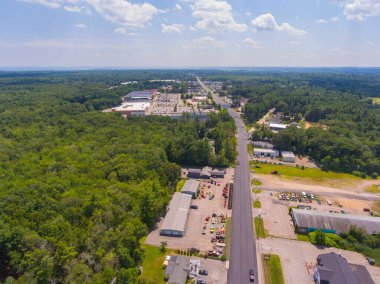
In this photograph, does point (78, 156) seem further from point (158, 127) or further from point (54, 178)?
point (158, 127)

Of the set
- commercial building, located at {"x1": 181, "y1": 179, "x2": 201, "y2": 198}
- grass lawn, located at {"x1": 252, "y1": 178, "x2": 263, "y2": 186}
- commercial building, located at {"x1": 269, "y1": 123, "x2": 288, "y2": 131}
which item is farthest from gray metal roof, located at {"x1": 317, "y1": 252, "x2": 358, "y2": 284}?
commercial building, located at {"x1": 269, "y1": 123, "x2": 288, "y2": 131}

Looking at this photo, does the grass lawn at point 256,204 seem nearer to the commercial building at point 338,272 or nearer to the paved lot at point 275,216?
the paved lot at point 275,216

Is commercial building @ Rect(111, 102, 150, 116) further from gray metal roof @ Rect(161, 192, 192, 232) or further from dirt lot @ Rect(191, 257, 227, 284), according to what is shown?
dirt lot @ Rect(191, 257, 227, 284)

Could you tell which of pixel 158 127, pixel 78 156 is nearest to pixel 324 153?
pixel 158 127

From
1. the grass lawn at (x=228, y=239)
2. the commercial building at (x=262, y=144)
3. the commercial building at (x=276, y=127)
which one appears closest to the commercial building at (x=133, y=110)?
the commercial building at (x=276, y=127)

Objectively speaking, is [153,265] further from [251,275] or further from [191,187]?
[191,187]

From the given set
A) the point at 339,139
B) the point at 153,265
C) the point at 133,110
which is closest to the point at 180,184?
the point at 153,265
